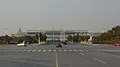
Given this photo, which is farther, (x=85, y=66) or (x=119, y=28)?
(x=119, y=28)

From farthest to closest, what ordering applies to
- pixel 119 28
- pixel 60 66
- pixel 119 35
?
pixel 119 28
pixel 119 35
pixel 60 66

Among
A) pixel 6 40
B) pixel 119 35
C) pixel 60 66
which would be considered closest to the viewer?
pixel 60 66

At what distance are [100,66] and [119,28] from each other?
158 meters

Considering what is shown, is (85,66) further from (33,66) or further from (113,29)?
(113,29)

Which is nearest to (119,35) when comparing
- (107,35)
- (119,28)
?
(107,35)

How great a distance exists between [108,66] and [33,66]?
447 cm

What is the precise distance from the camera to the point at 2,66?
17.6 m

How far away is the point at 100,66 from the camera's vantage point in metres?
17.1

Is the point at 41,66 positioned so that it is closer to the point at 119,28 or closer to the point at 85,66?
the point at 85,66

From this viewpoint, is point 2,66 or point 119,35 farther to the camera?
point 119,35

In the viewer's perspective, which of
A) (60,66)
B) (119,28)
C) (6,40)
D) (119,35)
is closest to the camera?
(60,66)

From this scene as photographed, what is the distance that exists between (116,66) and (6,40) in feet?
390

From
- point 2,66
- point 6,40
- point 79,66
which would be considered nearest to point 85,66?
point 79,66

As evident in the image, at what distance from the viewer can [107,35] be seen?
15425 centimetres
